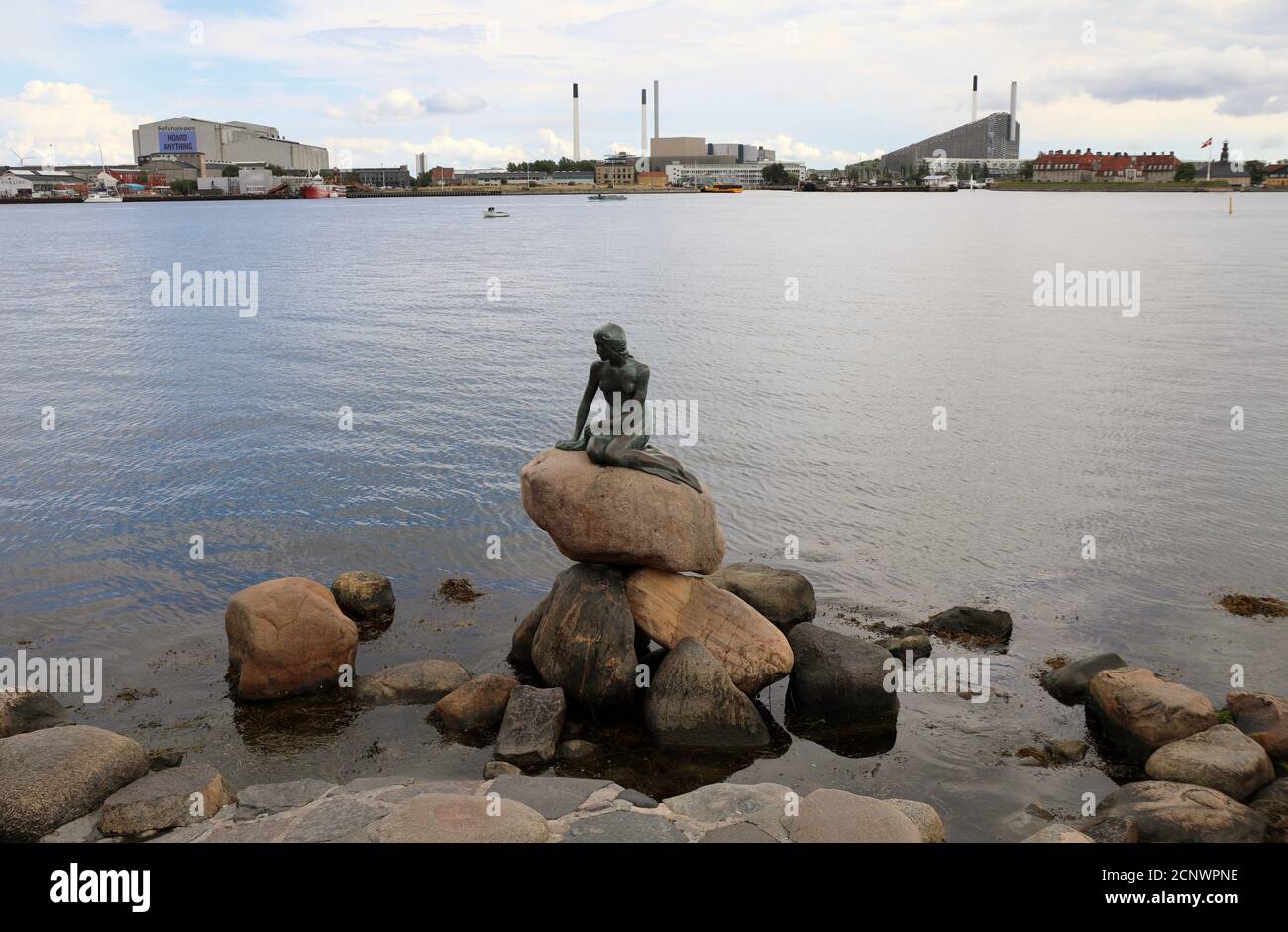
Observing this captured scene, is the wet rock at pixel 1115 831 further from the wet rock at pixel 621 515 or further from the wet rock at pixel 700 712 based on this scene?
the wet rock at pixel 621 515

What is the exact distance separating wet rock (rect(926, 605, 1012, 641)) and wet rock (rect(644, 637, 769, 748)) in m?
4.87

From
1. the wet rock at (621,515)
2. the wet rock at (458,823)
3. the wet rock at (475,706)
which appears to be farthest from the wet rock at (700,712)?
the wet rock at (458,823)

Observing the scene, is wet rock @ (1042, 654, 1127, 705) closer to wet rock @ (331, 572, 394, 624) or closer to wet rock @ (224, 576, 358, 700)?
wet rock @ (224, 576, 358, 700)

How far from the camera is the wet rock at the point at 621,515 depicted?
1470 centimetres

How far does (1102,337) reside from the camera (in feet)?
151

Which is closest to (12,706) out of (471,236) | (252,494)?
(252,494)

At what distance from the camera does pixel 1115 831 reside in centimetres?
1095

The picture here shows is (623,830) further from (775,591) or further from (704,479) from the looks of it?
(704,479)

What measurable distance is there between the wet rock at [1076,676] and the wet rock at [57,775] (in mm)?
12646

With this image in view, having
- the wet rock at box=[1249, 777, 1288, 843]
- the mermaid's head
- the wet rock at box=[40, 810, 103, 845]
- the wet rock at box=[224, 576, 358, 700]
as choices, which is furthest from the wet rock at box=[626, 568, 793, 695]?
the wet rock at box=[40, 810, 103, 845]

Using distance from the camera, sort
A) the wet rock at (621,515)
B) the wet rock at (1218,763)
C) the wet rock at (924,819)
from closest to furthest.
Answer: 1. the wet rock at (924,819)
2. the wet rock at (1218,763)
3. the wet rock at (621,515)

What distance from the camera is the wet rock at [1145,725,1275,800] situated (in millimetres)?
11906

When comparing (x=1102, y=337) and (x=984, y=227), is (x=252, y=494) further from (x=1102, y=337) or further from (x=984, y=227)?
(x=984, y=227)

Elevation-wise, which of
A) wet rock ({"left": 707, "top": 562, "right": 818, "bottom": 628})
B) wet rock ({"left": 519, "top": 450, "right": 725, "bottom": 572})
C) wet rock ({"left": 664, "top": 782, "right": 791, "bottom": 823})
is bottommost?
wet rock ({"left": 664, "top": 782, "right": 791, "bottom": 823})
